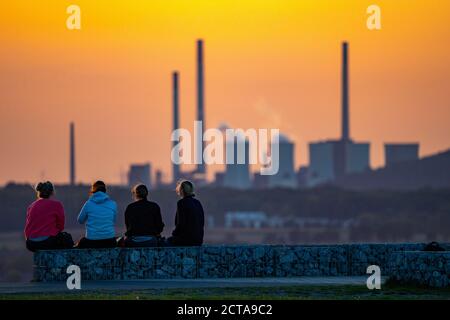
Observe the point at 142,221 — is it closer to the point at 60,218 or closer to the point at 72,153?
the point at 60,218

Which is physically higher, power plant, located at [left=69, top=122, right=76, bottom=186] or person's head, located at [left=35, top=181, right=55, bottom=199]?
power plant, located at [left=69, top=122, right=76, bottom=186]

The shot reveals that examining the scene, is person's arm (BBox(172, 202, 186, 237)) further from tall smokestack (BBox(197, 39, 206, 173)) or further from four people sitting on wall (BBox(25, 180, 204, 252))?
tall smokestack (BBox(197, 39, 206, 173))

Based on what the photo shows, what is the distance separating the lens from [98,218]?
88.7 feet

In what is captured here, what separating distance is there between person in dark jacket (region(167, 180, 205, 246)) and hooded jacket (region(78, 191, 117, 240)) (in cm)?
113

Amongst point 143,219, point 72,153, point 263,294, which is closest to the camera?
point 263,294

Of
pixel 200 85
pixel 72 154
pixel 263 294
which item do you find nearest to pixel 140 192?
pixel 263 294

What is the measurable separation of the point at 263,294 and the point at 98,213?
4496mm

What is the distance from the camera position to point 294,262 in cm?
2802

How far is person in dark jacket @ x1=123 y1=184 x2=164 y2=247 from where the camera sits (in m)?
27.1

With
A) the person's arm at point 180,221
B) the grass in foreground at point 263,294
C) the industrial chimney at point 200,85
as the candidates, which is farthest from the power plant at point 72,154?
the grass in foreground at point 263,294

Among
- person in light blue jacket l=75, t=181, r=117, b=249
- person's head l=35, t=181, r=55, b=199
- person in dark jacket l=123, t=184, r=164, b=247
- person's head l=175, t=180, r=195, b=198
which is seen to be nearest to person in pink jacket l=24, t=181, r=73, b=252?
person's head l=35, t=181, r=55, b=199
